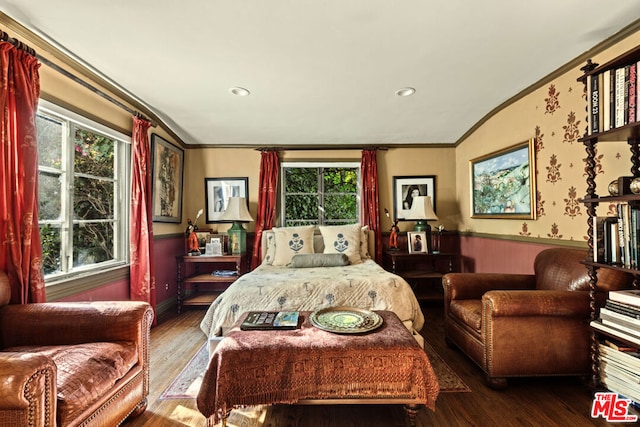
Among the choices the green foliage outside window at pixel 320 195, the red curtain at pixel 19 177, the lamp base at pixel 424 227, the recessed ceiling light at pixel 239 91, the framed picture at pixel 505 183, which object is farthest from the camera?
the green foliage outside window at pixel 320 195

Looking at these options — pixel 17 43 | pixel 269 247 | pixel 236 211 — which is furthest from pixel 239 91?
pixel 269 247

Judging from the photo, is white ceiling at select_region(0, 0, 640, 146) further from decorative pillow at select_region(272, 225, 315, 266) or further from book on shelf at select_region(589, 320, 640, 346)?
book on shelf at select_region(589, 320, 640, 346)

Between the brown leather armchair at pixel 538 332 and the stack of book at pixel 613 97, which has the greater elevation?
the stack of book at pixel 613 97

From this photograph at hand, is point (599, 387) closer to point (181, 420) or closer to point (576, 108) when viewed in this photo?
point (576, 108)

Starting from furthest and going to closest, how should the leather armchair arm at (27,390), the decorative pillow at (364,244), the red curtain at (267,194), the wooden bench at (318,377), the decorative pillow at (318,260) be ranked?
1. the red curtain at (267,194)
2. the decorative pillow at (364,244)
3. the decorative pillow at (318,260)
4. the wooden bench at (318,377)
5. the leather armchair arm at (27,390)

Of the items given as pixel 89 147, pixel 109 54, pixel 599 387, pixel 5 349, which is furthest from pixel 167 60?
pixel 599 387

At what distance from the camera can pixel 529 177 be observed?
294 centimetres

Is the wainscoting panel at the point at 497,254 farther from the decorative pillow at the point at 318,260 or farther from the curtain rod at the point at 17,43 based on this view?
the curtain rod at the point at 17,43

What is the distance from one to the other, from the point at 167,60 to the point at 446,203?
3.89 meters

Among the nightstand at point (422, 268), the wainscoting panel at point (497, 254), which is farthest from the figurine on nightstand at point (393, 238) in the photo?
the wainscoting panel at point (497, 254)

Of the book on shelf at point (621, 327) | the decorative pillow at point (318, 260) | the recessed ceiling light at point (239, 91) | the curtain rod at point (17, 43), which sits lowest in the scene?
the book on shelf at point (621, 327)

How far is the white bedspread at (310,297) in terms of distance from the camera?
7.91 feet

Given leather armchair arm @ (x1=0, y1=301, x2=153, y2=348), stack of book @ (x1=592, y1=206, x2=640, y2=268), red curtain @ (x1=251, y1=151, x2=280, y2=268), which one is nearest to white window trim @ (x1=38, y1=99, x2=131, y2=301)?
leather armchair arm @ (x1=0, y1=301, x2=153, y2=348)
